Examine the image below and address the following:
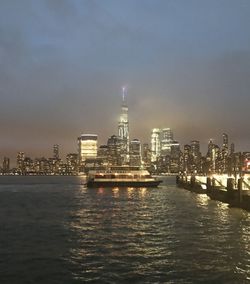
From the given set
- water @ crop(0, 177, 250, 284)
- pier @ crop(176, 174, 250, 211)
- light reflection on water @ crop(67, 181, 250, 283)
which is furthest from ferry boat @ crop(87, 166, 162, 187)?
light reflection on water @ crop(67, 181, 250, 283)

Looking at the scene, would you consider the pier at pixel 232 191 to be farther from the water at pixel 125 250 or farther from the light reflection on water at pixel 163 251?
the light reflection on water at pixel 163 251

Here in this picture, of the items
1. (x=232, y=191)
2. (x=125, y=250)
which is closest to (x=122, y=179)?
(x=232, y=191)

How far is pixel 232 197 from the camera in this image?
76312 millimetres

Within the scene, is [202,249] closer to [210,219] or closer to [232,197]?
[210,219]

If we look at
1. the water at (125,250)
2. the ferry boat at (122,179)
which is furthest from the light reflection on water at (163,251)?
the ferry boat at (122,179)

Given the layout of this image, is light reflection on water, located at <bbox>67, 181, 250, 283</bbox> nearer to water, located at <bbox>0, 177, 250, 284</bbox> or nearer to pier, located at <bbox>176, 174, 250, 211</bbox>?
water, located at <bbox>0, 177, 250, 284</bbox>

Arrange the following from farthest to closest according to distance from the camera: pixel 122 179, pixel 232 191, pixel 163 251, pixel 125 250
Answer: pixel 122 179, pixel 232 191, pixel 125 250, pixel 163 251

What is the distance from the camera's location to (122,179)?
535ft

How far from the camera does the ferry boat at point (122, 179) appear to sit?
161m

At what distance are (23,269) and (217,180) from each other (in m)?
72.8

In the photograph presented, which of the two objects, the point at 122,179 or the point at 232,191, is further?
the point at 122,179

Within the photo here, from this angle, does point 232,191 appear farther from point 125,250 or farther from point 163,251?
point 125,250

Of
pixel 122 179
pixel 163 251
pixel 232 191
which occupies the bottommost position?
pixel 163 251

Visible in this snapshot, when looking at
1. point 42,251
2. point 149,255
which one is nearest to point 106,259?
point 149,255
